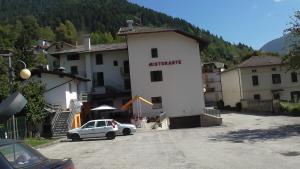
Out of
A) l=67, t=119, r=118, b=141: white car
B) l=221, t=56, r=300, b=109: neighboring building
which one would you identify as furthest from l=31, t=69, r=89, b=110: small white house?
l=221, t=56, r=300, b=109: neighboring building

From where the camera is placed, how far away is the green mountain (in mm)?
158875

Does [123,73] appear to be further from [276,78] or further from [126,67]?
[276,78]

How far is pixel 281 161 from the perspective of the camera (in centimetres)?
1548

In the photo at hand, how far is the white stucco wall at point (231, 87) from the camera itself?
73975 millimetres

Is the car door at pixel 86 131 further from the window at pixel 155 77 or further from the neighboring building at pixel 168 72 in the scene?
the window at pixel 155 77

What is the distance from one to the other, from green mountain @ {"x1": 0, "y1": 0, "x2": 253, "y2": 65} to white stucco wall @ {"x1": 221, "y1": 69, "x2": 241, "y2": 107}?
2424 inches

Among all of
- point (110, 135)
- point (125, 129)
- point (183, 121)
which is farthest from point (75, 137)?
point (183, 121)

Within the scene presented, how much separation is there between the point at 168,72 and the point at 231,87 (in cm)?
2916

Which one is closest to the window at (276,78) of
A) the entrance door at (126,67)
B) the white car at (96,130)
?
the entrance door at (126,67)

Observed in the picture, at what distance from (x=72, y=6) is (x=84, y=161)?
17100cm

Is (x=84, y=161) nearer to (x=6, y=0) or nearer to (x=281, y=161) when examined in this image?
(x=281, y=161)

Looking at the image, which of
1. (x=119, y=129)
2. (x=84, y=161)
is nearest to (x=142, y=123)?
(x=119, y=129)

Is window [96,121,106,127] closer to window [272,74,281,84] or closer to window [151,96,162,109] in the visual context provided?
window [151,96,162,109]

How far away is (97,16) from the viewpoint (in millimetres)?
168875
